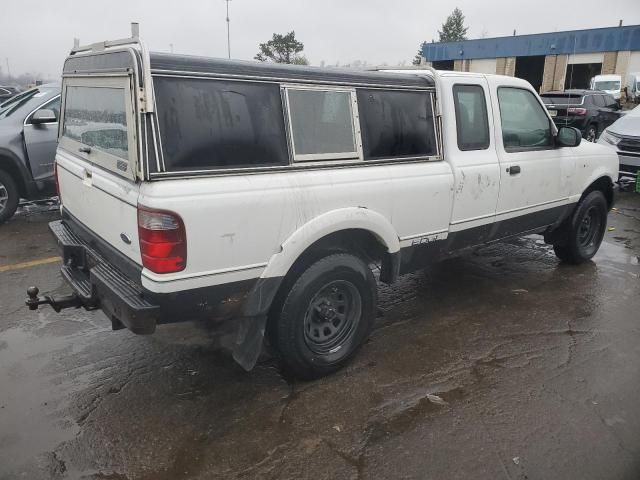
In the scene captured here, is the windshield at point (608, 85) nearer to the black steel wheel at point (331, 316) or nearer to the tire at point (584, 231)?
the tire at point (584, 231)

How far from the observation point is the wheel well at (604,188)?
550 cm

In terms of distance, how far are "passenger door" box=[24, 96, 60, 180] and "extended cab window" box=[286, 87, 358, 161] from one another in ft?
16.5

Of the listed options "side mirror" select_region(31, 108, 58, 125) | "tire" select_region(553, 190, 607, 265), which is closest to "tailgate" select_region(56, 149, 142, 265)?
"side mirror" select_region(31, 108, 58, 125)

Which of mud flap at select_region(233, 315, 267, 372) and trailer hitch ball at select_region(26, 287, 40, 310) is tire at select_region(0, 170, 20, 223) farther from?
mud flap at select_region(233, 315, 267, 372)

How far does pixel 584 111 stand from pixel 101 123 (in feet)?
50.8

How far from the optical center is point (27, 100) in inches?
285

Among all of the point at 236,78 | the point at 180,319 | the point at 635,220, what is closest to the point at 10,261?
the point at 180,319

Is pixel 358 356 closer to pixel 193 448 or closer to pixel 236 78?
pixel 193 448

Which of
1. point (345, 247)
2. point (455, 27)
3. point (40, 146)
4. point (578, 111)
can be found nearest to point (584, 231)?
point (345, 247)

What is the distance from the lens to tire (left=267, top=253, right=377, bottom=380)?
3100 millimetres

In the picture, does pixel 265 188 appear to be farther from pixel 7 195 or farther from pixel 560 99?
pixel 560 99

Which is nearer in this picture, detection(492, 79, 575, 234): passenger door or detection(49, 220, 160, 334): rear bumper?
detection(49, 220, 160, 334): rear bumper

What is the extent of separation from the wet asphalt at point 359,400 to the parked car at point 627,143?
6016 millimetres

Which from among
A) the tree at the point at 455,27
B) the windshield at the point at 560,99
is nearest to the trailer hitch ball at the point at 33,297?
the windshield at the point at 560,99
